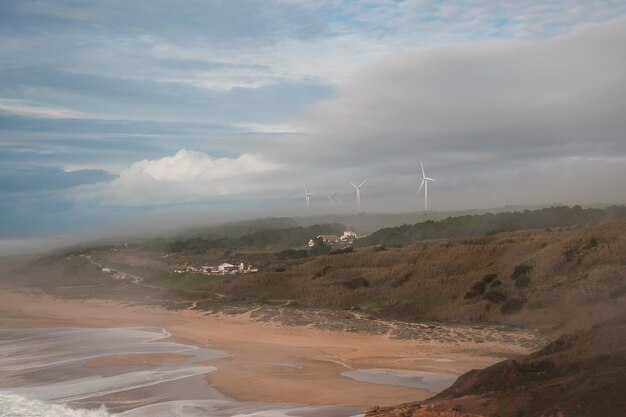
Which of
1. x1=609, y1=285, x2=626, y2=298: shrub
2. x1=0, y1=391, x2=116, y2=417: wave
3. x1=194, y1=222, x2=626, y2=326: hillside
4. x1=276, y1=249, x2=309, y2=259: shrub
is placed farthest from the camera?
x1=276, y1=249, x2=309, y2=259: shrub

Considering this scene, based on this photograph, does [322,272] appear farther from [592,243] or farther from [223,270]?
[592,243]

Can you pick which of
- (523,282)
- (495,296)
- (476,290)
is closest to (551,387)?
(495,296)

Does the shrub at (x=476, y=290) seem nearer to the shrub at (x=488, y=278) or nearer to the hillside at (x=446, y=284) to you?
the hillside at (x=446, y=284)

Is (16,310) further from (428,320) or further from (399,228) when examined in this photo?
(399,228)

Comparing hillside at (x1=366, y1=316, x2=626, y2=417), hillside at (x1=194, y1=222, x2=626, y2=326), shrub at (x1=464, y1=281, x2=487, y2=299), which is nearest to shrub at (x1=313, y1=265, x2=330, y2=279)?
hillside at (x1=194, y1=222, x2=626, y2=326)

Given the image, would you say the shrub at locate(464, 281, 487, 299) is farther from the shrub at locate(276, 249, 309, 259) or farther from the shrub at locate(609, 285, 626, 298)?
the shrub at locate(276, 249, 309, 259)

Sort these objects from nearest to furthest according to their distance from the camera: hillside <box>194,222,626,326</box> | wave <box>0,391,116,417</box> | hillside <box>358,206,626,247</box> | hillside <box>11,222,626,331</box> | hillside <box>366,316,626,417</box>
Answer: hillside <box>366,316,626,417</box> → wave <box>0,391,116,417</box> → hillside <box>194,222,626,326</box> → hillside <box>11,222,626,331</box> → hillside <box>358,206,626,247</box>
